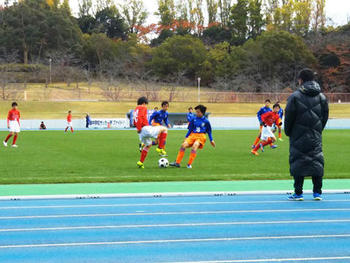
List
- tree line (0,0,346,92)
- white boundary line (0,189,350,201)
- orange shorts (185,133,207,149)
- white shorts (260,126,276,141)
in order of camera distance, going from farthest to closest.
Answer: tree line (0,0,346,92) → white shorts (260,126,276,141) → orange shorts (185,133,207,149) → white boundary line (0,189,350,201)

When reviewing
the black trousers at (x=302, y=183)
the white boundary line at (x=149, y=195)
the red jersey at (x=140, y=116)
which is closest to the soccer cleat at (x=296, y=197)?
the black trousers at (x=302, y=183)

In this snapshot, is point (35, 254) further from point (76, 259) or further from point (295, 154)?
point (295, 154)

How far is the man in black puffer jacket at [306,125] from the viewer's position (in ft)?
25.8

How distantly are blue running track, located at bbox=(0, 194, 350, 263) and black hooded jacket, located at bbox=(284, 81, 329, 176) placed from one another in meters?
0.61

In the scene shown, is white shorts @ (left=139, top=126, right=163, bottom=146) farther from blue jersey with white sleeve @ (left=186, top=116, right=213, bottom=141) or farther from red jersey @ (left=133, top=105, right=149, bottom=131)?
blue jersey with white sleeve @ (left=186, top=116, right=213, bottom=141)

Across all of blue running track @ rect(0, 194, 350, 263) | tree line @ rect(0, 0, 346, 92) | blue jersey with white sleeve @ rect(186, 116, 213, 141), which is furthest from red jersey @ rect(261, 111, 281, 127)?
tree line @ rect(0, 0, 346, 92)

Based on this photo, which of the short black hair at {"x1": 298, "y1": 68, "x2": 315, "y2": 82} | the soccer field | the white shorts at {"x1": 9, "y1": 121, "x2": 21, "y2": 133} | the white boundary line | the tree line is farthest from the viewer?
the tree line

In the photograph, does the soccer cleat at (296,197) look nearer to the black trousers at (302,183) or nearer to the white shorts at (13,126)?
the black trousers at (302,183)

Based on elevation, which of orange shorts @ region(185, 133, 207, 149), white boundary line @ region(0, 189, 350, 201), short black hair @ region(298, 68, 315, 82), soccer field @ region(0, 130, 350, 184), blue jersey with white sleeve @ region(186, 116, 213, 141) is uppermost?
short black hair @ region(298, 68, 315, 82)

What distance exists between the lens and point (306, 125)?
791cm

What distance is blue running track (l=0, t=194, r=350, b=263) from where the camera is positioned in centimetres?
522

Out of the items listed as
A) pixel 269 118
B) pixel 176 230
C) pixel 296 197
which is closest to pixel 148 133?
pixel 296 197

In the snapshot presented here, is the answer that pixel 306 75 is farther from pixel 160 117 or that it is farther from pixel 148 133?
pixel 160 117

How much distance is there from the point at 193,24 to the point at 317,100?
279 ft
